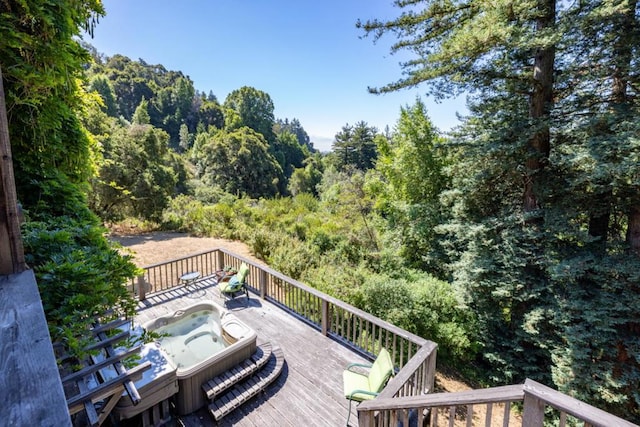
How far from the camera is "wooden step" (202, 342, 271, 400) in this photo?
3541mm

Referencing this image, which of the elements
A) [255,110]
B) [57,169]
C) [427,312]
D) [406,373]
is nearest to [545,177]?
[427,312]

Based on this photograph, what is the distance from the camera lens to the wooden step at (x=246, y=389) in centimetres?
341

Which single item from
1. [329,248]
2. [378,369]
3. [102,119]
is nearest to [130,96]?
[102,119]

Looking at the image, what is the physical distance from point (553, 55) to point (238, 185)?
21.0 meters

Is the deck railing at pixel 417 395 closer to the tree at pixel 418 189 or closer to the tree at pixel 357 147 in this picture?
the tree at pixel 418 189

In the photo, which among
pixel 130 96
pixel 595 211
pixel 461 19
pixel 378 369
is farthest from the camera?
pixel 130 96

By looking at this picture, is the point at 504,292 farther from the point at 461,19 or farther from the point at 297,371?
the point at 461,19

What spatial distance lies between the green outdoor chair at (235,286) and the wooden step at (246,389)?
1922mm

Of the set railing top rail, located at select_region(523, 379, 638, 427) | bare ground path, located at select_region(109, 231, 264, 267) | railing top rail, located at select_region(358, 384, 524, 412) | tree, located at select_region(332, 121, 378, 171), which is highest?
tree, located at select_region(332, 121, 378, 171)

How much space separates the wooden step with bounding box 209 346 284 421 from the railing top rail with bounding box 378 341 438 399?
6.11 ft

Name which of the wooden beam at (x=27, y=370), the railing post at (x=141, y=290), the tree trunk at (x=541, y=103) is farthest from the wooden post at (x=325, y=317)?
the tree trunk at (x=541, y=103)

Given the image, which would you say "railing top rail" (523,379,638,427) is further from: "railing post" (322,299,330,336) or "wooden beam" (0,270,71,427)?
"railing post" (322,299,330,336)

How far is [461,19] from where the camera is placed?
239 inches

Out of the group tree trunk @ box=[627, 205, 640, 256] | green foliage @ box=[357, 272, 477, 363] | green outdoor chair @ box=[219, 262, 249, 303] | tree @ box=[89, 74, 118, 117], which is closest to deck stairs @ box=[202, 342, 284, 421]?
green outdoor chair @ box=[219, 262, 249, 303]
